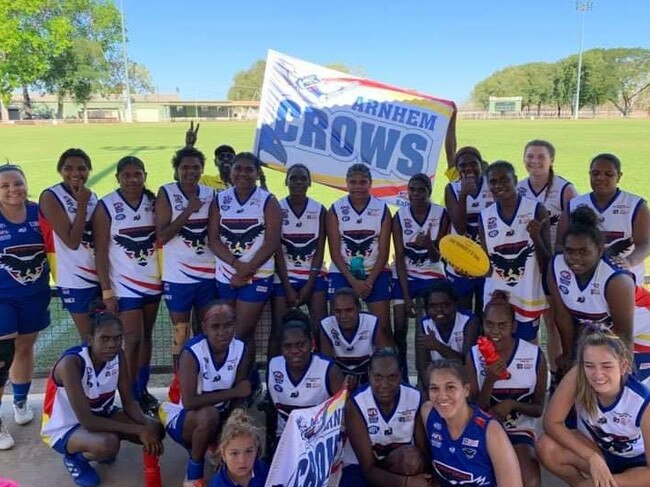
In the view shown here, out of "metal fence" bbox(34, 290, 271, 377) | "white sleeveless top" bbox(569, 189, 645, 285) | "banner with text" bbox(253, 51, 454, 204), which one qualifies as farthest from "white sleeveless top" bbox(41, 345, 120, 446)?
"banner with text" bbox(253, 51, 454, 204)

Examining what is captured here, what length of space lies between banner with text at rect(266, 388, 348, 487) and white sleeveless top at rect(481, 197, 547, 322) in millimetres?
1591

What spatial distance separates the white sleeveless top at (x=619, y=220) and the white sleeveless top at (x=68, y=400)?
3190 millimetres

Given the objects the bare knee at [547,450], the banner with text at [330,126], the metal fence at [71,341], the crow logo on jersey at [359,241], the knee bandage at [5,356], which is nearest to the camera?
the bare knee at [547,450]

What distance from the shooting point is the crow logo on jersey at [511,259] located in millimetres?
3992

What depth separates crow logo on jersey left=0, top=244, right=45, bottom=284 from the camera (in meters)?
3.80

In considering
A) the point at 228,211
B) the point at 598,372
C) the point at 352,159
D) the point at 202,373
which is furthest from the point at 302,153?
the point at 598,372

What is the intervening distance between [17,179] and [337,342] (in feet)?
7.46

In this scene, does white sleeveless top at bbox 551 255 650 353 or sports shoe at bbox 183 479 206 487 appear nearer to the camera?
sports shoe at bbox 183 479 206 487

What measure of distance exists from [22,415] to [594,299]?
369 cm

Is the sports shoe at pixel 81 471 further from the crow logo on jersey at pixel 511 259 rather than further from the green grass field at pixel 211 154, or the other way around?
the green grass field at pixel 211 154

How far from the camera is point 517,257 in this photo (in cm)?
399

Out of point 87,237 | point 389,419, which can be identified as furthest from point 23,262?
point 389,419

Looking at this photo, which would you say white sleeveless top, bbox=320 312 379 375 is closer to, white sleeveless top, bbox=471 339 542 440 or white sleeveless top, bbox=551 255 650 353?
white sleeveless top, bbox=471 339 542 440

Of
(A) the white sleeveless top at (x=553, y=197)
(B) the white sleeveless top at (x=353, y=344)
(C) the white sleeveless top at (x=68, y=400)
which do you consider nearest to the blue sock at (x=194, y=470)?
(C) the white sleeveless top at (x=68, y=400)
